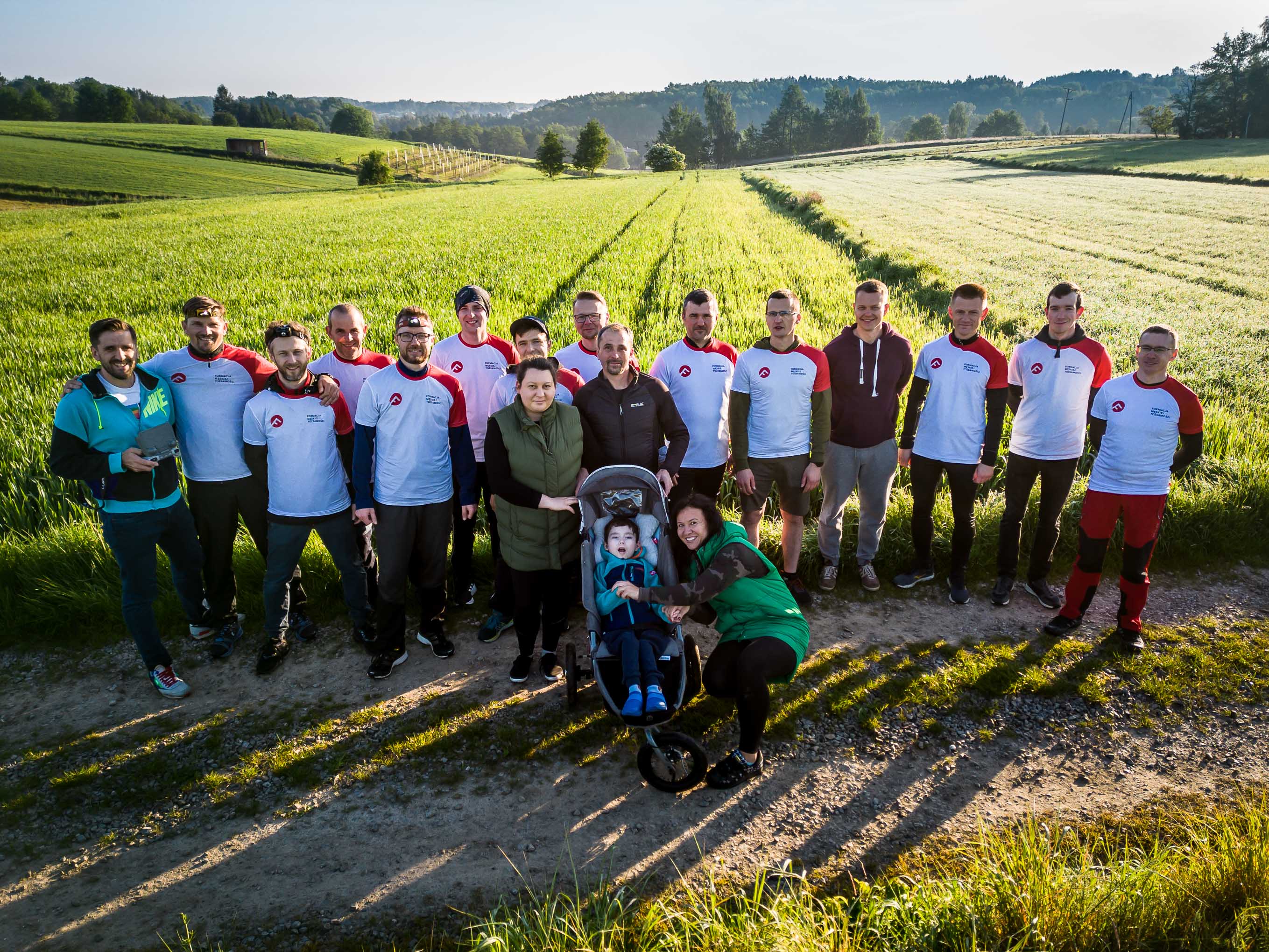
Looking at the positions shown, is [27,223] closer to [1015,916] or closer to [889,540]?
[889,540]

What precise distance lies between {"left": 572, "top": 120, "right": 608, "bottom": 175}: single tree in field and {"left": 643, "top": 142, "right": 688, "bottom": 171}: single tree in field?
11212 mm

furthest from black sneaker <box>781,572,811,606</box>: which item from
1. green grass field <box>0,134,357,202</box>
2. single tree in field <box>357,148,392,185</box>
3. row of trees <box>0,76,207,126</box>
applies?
row of trees <box>0,76,207,126</box>

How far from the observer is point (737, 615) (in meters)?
4.33

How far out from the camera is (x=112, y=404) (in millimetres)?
4551

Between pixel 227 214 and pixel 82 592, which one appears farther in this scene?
pixel 227 214

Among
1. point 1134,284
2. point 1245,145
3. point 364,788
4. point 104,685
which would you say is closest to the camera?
point 364,788

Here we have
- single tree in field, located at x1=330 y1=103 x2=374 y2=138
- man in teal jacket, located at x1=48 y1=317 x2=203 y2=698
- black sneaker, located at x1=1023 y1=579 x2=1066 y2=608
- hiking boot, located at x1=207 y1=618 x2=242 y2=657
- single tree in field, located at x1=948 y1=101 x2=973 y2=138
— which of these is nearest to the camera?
man in teal jacket, located at x1=48 y1=317 x2=203 y2=698

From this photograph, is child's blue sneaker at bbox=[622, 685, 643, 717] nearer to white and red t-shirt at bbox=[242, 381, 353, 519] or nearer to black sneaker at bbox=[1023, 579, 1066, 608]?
white and red t-shirt at bbox=[242, 381, 353, 519]

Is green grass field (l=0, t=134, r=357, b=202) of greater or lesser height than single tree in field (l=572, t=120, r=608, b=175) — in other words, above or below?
below

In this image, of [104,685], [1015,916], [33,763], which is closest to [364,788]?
[33,763]

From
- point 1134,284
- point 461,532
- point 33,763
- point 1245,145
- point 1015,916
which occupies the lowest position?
point 33,763

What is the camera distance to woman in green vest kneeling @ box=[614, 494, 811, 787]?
13.0 ft

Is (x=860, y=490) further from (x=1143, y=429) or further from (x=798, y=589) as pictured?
(x=1143, y=429)

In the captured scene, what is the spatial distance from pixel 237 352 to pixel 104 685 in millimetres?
2682
